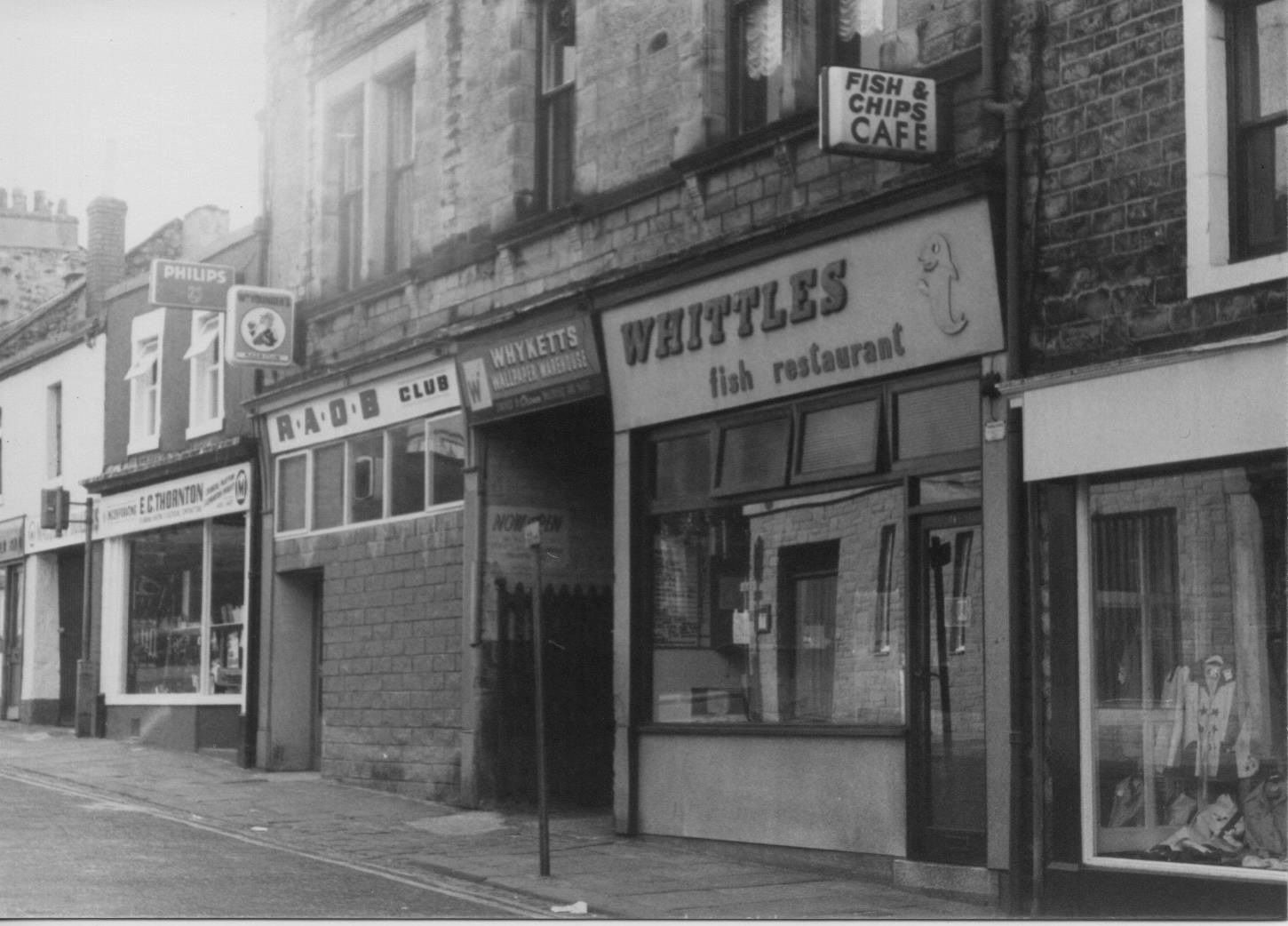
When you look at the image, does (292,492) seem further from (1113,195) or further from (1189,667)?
(1189,667)

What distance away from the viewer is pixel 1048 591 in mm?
11156

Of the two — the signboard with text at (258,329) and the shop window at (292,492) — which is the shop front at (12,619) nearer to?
the shop window at (292,492)

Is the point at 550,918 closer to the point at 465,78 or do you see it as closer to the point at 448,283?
the point at 448,283

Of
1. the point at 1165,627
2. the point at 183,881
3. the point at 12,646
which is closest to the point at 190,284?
the point at 183,881

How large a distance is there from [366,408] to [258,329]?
6.25 ft

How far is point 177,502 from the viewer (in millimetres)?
24344

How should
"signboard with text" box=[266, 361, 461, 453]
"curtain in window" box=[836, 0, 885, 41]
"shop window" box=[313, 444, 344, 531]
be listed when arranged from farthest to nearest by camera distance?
"shop window" box=[313, 444, 344, 531]
"signboard with text" box=[266, 361, 461, 453]
"curtain in window" box=[836, 0, 885, 41]

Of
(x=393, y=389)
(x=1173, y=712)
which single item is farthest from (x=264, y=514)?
(x=1173, y=712)

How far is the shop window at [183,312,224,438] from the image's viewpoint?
23.9 metres

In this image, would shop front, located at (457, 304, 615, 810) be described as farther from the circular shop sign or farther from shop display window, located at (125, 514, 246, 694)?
shop display window, located at (125, 514, 246, 694)

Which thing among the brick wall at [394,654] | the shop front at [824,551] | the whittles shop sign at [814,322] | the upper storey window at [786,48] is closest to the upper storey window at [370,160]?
the brick wall at [394,654]

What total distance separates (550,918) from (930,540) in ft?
11.4

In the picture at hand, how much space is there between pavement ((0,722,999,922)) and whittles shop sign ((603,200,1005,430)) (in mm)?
3377

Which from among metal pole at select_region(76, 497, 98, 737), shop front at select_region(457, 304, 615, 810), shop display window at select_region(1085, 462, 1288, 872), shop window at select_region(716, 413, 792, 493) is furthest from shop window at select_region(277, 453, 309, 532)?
shop display window at select_region(1085, 462, 1288, 872)
